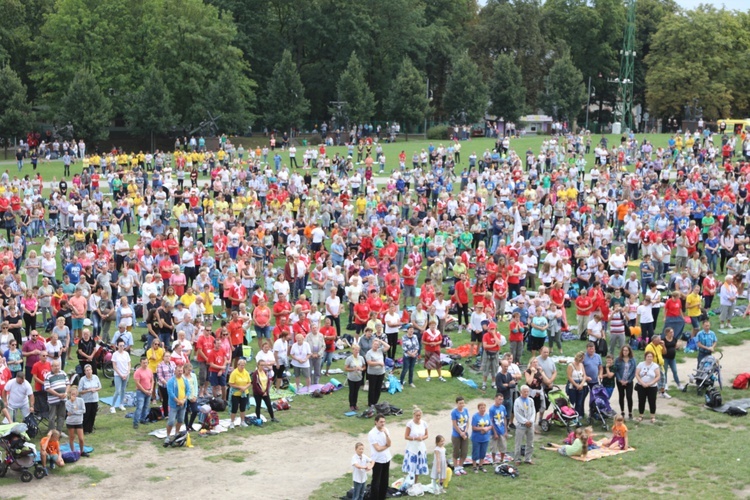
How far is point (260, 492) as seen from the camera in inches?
538

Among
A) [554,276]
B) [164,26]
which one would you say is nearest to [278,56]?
[164,26]

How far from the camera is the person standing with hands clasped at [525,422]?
14.7m

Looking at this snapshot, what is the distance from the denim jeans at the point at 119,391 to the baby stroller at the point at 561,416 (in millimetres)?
7060

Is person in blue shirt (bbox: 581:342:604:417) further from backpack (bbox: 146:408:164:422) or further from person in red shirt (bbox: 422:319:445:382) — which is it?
backpack (bbox: 146:408:164:422)

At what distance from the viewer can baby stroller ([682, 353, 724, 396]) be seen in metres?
17.9

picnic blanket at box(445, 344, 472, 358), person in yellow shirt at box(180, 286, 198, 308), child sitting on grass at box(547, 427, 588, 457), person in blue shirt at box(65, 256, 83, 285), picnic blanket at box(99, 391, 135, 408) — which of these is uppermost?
person in blue shirt at box(65, 256, 83, 285)

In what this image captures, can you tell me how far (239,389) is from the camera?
52.5 ft

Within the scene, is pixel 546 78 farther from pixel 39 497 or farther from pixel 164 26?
pixel 39 497

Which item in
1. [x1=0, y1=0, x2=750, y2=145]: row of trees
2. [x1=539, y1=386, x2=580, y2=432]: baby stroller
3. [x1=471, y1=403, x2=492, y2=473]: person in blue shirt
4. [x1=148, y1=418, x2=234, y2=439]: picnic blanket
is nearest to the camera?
[x1=471, y1=403, x2=492, y2=473]: person in blue shirt

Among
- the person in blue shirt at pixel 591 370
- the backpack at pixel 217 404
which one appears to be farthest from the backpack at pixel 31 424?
the person in blue shirt at pixel 591 370

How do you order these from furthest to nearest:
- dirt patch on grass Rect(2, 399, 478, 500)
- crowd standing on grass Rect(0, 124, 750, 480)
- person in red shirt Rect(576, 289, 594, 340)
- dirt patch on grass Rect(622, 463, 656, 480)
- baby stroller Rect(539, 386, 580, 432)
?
person in red shirt Rect(576, 289, 594, 340), crowd standing on grass Rect(0, 124, 750, 480), baby stroller Rect(539, 386, 580, 432), dirt patch on grass Rect(622, 463, 656, 480), dirt patch on grass Rect(2, 399, 478, 500)

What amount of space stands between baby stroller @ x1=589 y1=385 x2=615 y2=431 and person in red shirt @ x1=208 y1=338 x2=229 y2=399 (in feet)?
20.4

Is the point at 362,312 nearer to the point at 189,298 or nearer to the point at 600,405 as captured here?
the point at 189,298

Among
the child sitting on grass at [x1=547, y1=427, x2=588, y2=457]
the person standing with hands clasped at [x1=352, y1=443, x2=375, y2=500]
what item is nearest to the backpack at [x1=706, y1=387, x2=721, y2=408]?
the child sitting on grass at [x1=547, y1=427, x2=588, y2=457]
